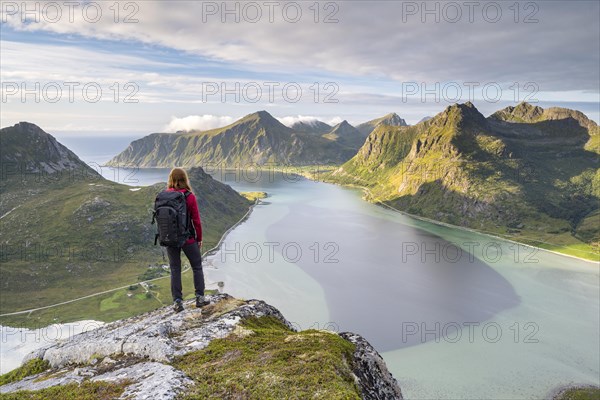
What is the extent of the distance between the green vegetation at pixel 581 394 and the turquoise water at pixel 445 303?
289 centimetres

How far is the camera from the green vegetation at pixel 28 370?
16.6 m

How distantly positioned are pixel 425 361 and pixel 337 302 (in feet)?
119

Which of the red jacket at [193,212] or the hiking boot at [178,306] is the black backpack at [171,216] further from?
the hiking boot at [178,306]

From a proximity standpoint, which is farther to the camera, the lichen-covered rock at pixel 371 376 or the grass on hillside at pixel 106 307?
the grass on hillside at pixel 106 307

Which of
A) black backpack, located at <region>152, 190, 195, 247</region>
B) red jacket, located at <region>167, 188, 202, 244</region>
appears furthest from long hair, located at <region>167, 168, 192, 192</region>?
black backpack, located at <region>152, 190, 195, 247</region>

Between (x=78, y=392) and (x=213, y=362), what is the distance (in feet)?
14.1

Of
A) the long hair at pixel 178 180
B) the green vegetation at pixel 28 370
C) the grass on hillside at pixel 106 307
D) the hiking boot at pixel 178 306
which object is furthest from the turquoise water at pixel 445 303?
the long hair at pixel 178 180

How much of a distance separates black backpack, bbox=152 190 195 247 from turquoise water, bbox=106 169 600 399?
74692 millimetres

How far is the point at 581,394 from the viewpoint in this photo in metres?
73.7

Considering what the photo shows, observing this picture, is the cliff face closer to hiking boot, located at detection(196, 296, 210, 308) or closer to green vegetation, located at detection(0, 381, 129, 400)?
green vegetation, located at detection(0, 381, 129, 400)

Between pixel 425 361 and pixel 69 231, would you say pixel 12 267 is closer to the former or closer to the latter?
pixel 69 231

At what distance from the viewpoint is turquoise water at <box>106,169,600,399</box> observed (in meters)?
82.8

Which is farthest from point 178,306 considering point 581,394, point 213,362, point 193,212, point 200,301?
point 581,394

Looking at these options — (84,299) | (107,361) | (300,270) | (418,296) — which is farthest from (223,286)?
(107,361)
